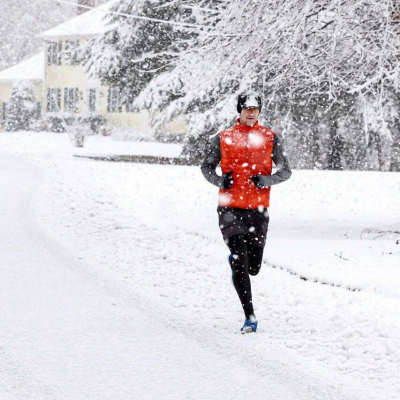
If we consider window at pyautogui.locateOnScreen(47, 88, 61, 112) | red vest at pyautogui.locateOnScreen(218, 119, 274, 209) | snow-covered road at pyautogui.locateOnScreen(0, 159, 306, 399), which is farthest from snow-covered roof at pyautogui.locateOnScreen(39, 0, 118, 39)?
red vest at pyautogui.locateOnScreen(218, 119, 274, 209)

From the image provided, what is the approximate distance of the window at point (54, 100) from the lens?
55781mm

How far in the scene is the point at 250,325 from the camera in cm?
614

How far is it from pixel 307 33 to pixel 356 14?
2.78ft

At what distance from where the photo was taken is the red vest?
615 cm

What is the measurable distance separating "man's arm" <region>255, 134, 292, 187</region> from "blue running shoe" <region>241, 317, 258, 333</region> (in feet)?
3.47

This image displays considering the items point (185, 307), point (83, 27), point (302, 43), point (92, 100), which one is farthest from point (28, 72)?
point (185, 307)

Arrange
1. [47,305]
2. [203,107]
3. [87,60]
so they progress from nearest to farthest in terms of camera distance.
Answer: [47,305], [203,107], [87,60]

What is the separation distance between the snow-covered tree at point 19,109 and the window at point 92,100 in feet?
14.9

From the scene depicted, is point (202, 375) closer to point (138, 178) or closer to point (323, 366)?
point (323, 366)

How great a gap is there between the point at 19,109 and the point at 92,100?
17.7ft

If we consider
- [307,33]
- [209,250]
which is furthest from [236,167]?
[307,33]

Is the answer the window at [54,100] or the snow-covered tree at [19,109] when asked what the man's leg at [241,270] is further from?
the window at [54,100]

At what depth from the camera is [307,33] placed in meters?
11.6

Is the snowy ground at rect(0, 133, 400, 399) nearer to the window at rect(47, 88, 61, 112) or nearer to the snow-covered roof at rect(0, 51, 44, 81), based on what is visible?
the window at rect(47, 88, 61, 112)
